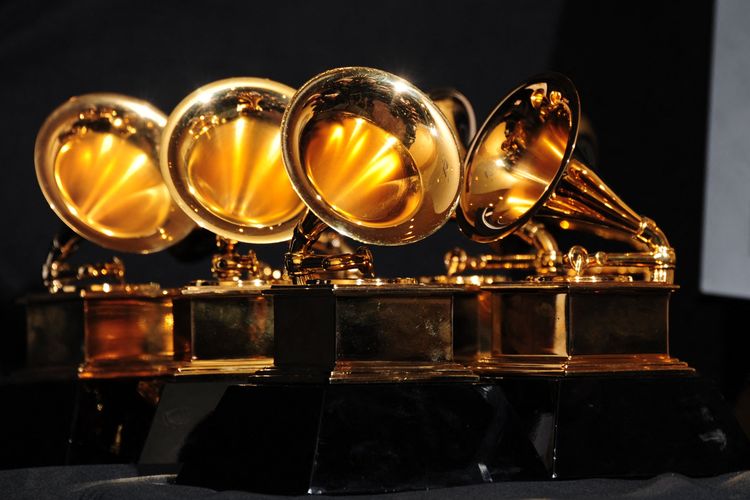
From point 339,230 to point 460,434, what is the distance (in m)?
0.50

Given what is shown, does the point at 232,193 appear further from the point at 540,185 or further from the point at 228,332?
the point at 540,185

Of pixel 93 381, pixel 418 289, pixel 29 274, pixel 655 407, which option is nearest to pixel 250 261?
pixel 93 381

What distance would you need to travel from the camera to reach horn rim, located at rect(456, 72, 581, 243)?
3.04 metres

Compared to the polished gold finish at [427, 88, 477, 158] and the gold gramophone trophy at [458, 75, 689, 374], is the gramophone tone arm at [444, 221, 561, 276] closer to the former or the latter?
the gold gramophone trophy at [458, 75, 689, 374]

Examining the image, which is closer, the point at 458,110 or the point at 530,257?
the point at 530,257

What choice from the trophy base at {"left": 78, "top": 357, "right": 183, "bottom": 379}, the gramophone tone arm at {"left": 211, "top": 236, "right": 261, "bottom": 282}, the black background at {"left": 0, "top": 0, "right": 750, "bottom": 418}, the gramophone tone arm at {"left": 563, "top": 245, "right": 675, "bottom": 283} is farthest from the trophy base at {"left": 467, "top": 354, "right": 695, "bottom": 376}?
the black background at {"left": 0, "top": 0, "right": 750, "bottom": 418}

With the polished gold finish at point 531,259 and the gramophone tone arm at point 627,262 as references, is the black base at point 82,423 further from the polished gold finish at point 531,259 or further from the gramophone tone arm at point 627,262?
the gramophone tone arm at point 627,262

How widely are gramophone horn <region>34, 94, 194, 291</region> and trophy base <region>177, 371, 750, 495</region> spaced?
3.44ft

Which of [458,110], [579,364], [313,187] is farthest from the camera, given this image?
[458,110]

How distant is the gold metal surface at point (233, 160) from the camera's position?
3.29 metres

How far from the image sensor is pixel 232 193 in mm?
3367

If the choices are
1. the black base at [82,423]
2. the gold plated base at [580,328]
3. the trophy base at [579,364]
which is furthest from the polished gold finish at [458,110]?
the black base at [82,423]

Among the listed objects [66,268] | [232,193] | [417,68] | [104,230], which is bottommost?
[66,268]

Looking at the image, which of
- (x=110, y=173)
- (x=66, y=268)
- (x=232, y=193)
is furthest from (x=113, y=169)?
(x=232, y=193)
